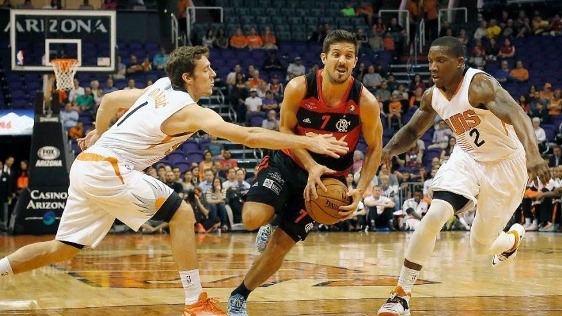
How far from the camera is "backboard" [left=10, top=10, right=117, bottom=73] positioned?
15.4 m

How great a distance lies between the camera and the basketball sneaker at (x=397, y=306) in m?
5.91

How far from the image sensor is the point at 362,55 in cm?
2325

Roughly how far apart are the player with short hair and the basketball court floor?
0.58 m

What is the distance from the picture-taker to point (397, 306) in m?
5.94

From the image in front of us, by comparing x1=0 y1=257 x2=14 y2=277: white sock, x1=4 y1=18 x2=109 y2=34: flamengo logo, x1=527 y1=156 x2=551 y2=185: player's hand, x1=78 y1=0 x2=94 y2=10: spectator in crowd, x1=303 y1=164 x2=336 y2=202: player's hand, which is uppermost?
x1=78 y1=0 x2=94 y2=10: spectator in crowd

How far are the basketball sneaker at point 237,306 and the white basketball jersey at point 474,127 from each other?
2.04 metres

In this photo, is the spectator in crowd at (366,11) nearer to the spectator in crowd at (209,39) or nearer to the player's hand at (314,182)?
the spectator in crowd at (209,39)

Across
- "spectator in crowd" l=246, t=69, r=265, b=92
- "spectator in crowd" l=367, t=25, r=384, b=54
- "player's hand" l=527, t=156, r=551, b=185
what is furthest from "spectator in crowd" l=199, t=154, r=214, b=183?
"player's hand" l=527, t=156, r=551, b=185

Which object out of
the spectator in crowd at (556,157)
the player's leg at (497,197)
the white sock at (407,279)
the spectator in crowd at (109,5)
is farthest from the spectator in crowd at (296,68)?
the white sock at (407,279)

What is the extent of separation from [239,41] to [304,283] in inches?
602

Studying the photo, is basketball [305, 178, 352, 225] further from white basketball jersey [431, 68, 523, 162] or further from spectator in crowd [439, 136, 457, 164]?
spectator in crowd [439, 136, 457, 164]

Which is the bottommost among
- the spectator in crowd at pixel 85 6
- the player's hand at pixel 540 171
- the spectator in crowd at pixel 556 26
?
the player's hand at pixel 540 171

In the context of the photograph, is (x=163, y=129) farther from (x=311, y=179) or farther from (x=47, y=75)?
(x=47, y=75)

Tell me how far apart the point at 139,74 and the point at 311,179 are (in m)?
15.2
